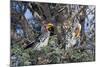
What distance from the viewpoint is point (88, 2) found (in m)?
2.67

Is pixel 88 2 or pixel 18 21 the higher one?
pixel 88 2

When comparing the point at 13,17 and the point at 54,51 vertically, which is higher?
the point at 13,17

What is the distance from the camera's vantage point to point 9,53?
2.31 metres

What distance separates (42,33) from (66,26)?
0.33m

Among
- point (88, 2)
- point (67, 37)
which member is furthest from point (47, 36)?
point (88, 2)

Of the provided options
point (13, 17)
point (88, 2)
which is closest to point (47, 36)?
point (13, 17)

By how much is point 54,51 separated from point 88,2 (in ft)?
2.61

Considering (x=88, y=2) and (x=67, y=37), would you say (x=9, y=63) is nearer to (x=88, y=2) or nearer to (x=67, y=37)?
(x=67, y=37)

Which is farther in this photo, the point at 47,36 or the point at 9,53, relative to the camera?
the point at 47,36
